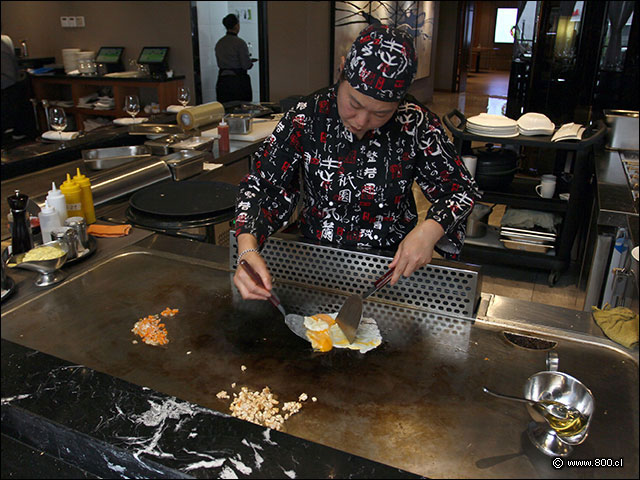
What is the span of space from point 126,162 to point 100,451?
6.81 feet

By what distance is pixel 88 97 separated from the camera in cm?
664

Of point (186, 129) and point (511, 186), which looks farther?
point (511, 186)

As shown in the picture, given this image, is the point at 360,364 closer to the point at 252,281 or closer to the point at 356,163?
the point at 252,281

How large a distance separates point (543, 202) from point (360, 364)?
2790mm

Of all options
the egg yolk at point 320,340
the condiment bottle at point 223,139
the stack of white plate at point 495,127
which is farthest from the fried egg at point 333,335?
the stack of white plate at point 495,127

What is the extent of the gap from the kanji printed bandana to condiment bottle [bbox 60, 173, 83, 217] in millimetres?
1028

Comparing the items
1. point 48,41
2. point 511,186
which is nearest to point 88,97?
point 48,41

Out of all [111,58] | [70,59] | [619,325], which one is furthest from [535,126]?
[70,59]

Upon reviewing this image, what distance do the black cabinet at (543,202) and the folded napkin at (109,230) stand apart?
2.42 metres

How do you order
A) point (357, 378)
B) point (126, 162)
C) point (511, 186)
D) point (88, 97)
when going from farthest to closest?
point (88, 97) < point (511, 186) < point (126, 162) < point (357, 378)

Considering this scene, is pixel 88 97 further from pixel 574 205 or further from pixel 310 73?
pixel 574 205

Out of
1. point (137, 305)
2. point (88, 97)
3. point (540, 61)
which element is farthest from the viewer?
point (88, 97)

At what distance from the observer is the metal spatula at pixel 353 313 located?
123cm

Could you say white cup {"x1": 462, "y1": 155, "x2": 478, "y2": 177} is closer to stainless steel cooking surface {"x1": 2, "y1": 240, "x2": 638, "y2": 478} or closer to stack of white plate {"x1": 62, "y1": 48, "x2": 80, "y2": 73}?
stainless steel cooking surface {"x1": 2, "y1": 240, "x2": 638, "y2": 478}
